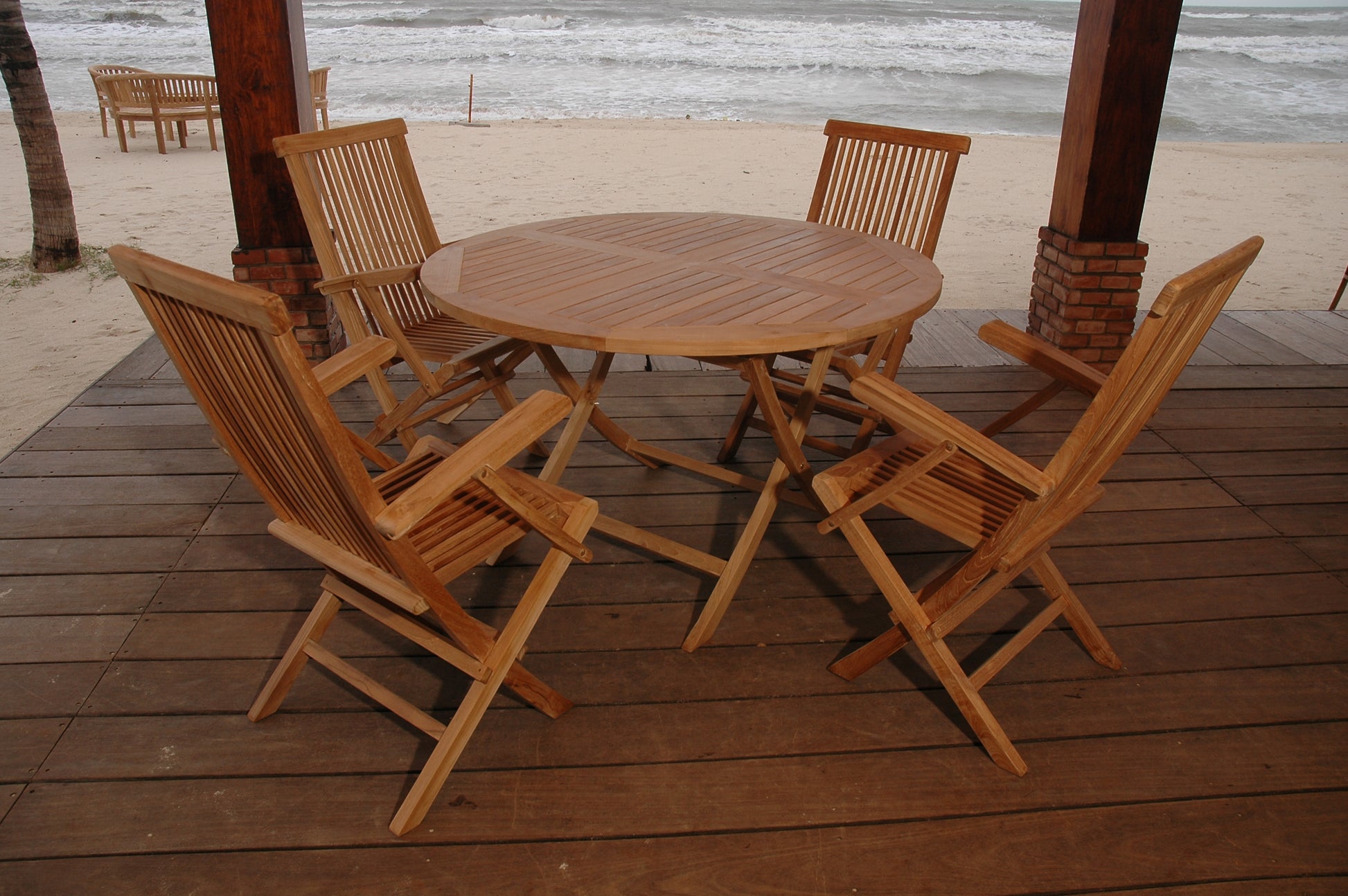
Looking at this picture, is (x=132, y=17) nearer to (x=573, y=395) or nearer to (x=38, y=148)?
(x=38, y=148)

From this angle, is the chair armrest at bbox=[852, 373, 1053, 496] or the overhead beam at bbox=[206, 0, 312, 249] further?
the overhead beam at bbox=[206, 0, 312, 249]

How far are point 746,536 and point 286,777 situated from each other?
1.12 meters

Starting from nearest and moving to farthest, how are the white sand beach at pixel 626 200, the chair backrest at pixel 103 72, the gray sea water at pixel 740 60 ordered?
the white sand beach at pixel 626 200 < the chair backrest at pixel 103 72 < the gray sea water at pixel 740 60

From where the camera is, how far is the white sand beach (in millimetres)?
5555

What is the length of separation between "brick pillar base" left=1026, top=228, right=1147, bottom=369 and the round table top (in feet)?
4.91

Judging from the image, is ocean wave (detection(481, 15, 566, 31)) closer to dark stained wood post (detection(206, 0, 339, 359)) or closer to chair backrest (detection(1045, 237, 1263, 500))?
dark stained wood post (detection(206, 0, 339, 359))

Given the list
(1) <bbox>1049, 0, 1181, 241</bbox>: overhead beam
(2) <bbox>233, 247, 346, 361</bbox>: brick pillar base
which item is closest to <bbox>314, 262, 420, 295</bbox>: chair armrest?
(2) <bbox>233, 247, 346, 361</bbox>: brick pillar base

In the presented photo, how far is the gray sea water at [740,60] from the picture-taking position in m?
15.5

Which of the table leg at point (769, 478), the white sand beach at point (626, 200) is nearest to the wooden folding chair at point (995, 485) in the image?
the table leg at point (769, 478)

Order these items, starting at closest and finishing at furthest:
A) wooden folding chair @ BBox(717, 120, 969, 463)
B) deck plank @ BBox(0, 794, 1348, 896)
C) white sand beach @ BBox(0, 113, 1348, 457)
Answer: deck plank @ BBox(0, 794, 1348, 896), wooden folding chair @ BBox(717, 120, 969, 463), white sand beach @ BBox(0, 113, 1348, 457)

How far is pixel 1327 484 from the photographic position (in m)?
3.13

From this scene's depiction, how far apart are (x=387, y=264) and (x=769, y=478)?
1606 mm

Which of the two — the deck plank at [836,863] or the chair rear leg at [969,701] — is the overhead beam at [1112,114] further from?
the deck plank at [836,863]

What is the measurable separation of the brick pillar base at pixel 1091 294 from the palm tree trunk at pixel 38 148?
5474 millimetres
